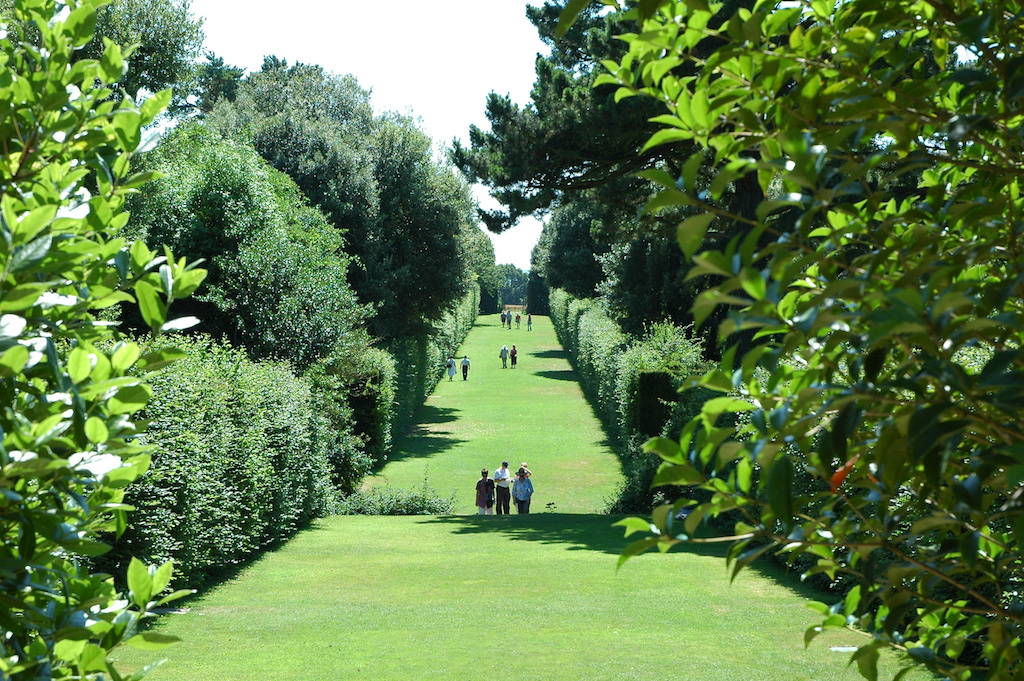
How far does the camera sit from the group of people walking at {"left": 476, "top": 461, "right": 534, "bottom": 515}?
2181cm

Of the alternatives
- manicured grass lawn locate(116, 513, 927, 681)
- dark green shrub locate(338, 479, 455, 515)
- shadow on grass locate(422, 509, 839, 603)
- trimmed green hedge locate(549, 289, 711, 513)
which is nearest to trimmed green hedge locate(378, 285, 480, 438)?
dark green shrub locate(338, 479, 455, 515)

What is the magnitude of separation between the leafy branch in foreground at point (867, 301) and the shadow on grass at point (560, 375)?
45918 mm

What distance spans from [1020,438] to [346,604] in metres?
10.8

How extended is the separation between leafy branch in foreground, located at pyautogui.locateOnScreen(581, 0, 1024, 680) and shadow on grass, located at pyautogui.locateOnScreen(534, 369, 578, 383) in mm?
45918

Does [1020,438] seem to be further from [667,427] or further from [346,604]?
[667,427]

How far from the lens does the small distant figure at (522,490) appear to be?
2264 centimetres

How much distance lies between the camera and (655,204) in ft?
6.17

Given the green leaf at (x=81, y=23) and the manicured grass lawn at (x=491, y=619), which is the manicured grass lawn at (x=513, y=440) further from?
the green leaf at (x=81, y=23)

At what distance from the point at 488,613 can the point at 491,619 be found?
35cm

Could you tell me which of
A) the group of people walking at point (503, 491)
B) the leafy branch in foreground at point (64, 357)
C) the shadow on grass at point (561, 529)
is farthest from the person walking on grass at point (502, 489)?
the leafy branch in foreground at point (64, 357)

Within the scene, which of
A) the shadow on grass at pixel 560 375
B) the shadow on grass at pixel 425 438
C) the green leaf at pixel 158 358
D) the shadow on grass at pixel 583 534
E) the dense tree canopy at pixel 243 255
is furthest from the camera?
the shadow on grass at pixel 560 375

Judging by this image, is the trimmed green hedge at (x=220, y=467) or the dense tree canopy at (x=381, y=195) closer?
the trimmed green hedge at (x=220, y=467)

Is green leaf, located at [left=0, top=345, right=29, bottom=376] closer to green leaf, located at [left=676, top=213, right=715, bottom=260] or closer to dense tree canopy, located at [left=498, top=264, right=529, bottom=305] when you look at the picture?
green leaf, located at [left=676, top=213, right=715, bottom=260]

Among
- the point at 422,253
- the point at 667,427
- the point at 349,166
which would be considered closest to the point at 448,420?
the point at 422,253
